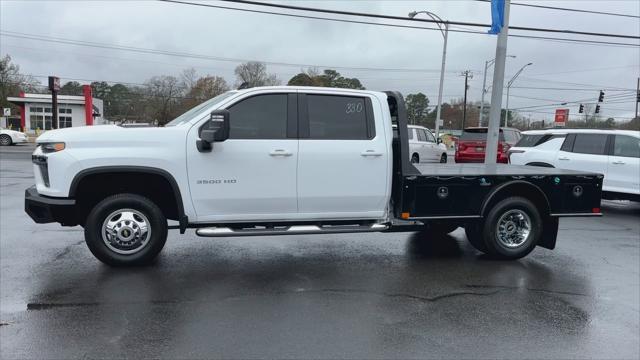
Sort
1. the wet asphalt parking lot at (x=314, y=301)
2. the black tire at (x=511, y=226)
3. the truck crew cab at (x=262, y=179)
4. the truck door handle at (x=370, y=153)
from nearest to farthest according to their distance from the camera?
the wet asphalt parking lot at (x=314, y=301)
the truck crew cab at (x=262, y=179)
the truck door handle at (x=370, y=153)
the black tire at (x=511, y=226)

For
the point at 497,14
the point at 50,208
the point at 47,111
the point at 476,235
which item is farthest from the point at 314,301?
the point at 47,111

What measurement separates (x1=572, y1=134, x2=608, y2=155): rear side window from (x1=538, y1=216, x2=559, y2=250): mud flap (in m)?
5.32

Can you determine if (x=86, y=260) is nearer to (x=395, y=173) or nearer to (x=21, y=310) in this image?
(x=21, y=310)

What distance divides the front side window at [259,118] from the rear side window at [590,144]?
8346mm

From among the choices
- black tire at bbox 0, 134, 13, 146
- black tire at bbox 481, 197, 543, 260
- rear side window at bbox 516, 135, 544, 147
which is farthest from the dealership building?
black tire at bbox 481, 197, 543, 260

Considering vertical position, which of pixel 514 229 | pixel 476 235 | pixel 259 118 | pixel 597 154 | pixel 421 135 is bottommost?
pixel 476 235

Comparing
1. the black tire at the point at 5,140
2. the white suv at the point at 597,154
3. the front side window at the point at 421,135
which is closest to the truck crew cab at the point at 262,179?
the white suv at the point at 597,154

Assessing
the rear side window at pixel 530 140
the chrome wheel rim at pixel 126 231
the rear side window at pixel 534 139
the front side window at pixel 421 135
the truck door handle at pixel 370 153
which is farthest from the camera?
the front side window at pixel 421 135

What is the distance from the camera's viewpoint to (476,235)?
6.72m

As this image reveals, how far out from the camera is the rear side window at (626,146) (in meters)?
A: 10.7

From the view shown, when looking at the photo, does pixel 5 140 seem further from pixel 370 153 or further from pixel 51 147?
pixel 370 153

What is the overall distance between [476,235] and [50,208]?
17.1 ft

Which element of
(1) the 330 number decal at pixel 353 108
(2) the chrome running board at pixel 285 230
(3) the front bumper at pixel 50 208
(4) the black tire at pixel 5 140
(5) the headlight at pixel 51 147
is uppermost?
(1) the 330 number decal at pixel 353 108

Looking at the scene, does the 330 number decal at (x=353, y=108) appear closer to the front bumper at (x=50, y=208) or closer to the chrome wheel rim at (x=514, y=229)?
the chrome wheel rim at (x=514, y=229)
